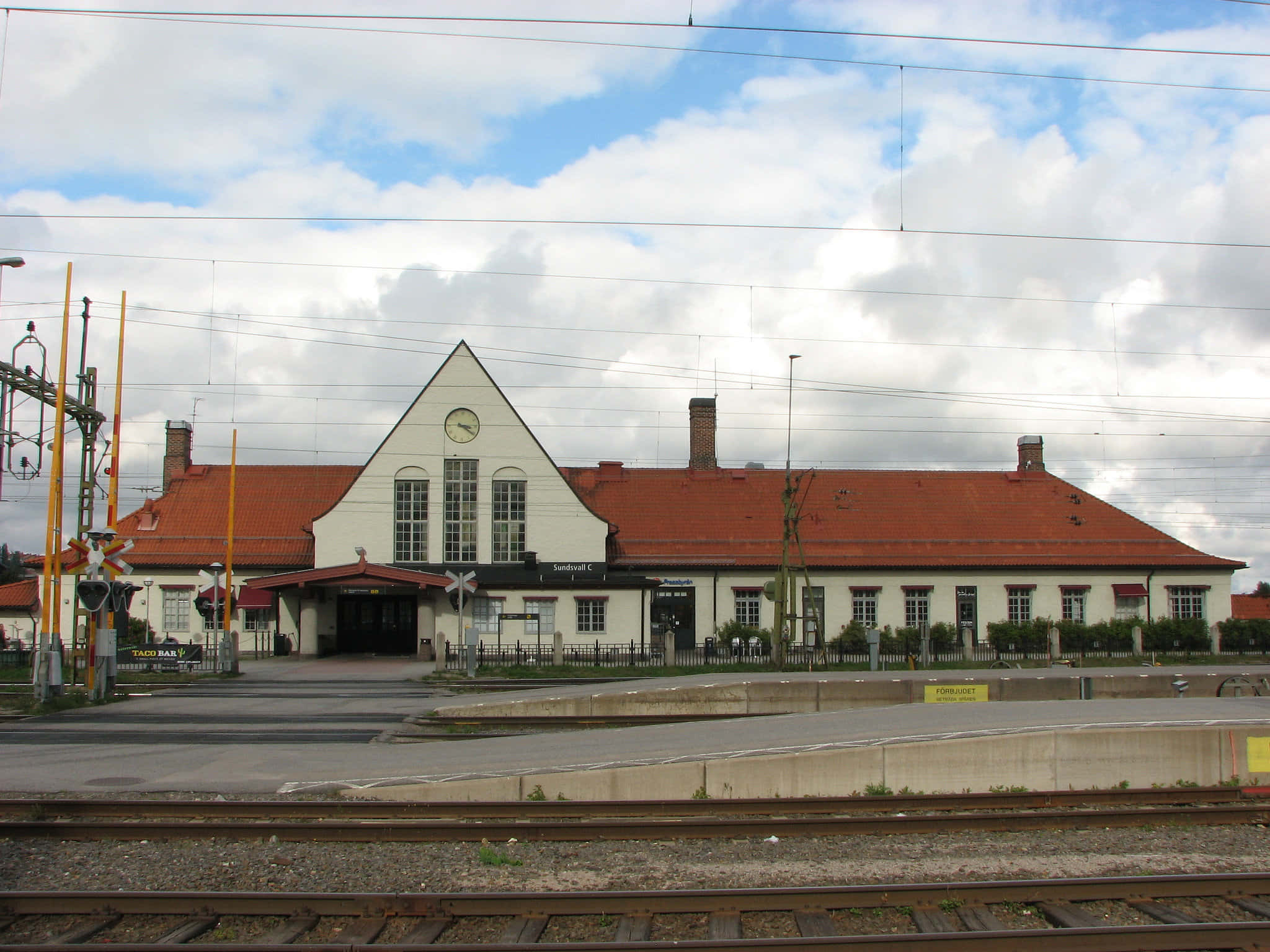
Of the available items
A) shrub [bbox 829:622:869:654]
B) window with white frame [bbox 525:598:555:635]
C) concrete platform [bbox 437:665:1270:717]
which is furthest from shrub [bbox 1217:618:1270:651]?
window with white frame [bbox 525:598:555:635]

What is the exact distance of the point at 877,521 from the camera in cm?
4275

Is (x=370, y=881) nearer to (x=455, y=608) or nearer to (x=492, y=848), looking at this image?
(x=492, y=848)

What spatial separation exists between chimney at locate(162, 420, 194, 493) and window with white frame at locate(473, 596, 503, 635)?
683 inches

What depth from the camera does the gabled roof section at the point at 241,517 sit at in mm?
40219

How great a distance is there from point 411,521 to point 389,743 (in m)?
23.5

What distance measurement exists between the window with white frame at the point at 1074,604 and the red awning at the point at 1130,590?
1211 millimetres

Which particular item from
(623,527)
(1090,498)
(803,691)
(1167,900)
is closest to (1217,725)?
(1167,900)

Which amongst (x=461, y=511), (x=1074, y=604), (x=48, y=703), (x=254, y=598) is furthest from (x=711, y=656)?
(x=48, y=703)

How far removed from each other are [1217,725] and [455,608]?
28.3 metres

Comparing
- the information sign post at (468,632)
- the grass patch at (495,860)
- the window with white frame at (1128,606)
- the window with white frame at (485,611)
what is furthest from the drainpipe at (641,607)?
the grass patch at (495,860)

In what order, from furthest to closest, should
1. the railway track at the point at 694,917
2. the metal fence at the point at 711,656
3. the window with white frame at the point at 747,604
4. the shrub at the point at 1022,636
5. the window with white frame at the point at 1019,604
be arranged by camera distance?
the window with white frame at the point at 1019,604, the window with white frame at the point at 747,604, the shrub at the point at 1022,636, the metal fence at the point at 711,656, the railway track at the point at 694,917

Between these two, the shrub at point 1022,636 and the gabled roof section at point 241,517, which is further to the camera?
the gabled roof section at point 241,517

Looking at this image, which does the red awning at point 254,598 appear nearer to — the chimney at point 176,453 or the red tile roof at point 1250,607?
the chimney at point 176,453

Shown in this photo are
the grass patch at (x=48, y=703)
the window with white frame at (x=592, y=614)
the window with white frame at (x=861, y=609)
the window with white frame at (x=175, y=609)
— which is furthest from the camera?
the window with white frame at (x=861, y=609)
